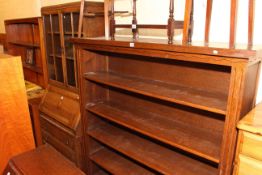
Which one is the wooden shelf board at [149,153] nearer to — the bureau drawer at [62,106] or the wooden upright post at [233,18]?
the bureau drawer at [62,106]

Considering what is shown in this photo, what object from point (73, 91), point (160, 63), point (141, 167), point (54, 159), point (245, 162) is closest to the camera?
point (245, 162)

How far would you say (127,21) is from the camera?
2.11 metres

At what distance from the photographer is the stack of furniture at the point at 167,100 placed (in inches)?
46.2

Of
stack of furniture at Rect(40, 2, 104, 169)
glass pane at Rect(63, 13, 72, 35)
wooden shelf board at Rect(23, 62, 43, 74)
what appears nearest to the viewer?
stack of furniture at Rect(40, 2, 104, 169)

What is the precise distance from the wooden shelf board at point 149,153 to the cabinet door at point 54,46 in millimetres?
906

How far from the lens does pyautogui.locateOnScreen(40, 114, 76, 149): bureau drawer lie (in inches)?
91.4

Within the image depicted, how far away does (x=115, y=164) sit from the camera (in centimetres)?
208

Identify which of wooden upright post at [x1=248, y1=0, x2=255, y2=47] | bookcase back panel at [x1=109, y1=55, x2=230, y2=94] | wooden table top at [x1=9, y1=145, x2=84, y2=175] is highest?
wooden upright post at [x1=248, y1=0, x2=255, y2=47]

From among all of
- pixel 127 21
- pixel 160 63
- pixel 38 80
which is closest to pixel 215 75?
pixel 160 63

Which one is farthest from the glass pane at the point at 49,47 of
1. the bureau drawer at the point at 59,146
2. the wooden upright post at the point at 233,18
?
the wooden upright post at the point at 233,18

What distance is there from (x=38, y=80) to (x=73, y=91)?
1.30m

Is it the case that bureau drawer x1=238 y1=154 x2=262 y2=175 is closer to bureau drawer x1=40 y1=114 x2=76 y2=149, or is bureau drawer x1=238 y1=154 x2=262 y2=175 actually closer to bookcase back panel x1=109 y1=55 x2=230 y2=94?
bookcase back panel x1=109 y1=55 x2=230 y2=94

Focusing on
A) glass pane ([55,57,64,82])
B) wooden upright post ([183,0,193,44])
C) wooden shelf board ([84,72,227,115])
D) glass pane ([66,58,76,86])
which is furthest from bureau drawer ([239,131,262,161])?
glass pane ([55,57,64,82])

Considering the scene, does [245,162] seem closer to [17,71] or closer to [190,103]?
[190,103]
